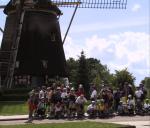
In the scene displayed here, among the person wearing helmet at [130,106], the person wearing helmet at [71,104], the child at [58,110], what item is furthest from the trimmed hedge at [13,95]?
the person wearing helmet at [130,106]

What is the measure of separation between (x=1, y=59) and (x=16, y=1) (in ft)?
17.0

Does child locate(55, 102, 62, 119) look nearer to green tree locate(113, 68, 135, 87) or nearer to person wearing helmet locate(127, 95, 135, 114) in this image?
person wearing helmet locate(127, 95, 135, 114)

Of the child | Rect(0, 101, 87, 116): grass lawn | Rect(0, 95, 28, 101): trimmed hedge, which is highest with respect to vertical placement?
Rect(0, 95, 28, 101): trimmed hedge

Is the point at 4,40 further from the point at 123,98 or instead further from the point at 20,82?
the point at 123,98

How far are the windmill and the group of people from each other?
57.9 ft

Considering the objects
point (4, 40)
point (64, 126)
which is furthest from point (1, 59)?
point (64, 126)

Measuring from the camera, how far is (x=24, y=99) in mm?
39688

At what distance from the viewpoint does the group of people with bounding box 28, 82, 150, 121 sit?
27141 mm

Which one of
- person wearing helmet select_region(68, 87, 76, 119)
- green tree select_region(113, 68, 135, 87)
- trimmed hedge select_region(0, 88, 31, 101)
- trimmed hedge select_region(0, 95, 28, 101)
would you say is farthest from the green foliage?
person wearing helmet select_region(68, 87, 76, 119)

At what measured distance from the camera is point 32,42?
47.0m

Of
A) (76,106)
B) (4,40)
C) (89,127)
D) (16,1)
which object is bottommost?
(89,127)

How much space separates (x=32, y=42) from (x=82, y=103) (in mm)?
20540

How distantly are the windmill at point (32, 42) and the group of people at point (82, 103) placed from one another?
17.7 meters

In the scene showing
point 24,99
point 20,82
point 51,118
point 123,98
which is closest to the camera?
point 51,118
